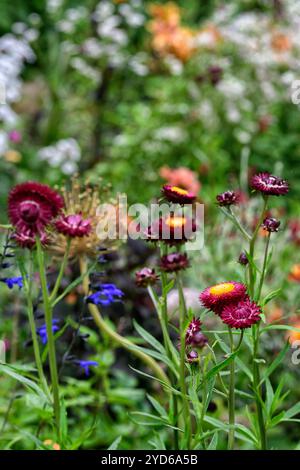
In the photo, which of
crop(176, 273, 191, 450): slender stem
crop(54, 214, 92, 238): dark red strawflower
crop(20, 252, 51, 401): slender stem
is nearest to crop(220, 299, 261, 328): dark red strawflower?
crop(176, 273, 191, 450): slender stem

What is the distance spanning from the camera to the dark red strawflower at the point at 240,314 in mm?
1203

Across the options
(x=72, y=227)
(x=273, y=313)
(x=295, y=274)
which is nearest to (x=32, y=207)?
(x=72, y=227)

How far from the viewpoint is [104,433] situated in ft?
7.61

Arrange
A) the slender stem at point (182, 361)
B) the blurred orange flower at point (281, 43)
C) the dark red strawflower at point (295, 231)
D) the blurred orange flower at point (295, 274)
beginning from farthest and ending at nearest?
the blurred orange flower at point (281, 43) → the dark red strawflower at point (295, 231) → the blurred orange flower at point (295, 274) → the slender stem at point (182, 361)

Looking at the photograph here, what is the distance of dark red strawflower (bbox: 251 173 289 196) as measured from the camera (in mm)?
1346

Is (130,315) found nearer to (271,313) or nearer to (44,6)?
(271,313)

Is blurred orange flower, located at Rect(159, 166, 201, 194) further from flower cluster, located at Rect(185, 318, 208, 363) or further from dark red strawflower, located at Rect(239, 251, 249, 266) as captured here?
flower cluster, located at Rect(185, 318, 208, 363)

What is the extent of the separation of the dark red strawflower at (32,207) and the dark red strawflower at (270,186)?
38cm

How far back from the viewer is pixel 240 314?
1220mm

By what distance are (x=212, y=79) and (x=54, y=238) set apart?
10.5ft

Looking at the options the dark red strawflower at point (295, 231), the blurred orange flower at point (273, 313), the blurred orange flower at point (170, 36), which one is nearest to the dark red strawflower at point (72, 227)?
the blurred orange flower at point (273, 313)

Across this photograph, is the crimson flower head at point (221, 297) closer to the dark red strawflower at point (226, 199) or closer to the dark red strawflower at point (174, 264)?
the dark red strawflower at point (174, 264)

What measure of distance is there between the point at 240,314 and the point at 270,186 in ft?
0.90

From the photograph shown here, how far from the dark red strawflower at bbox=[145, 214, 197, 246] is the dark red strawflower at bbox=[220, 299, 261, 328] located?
0.57 feet
